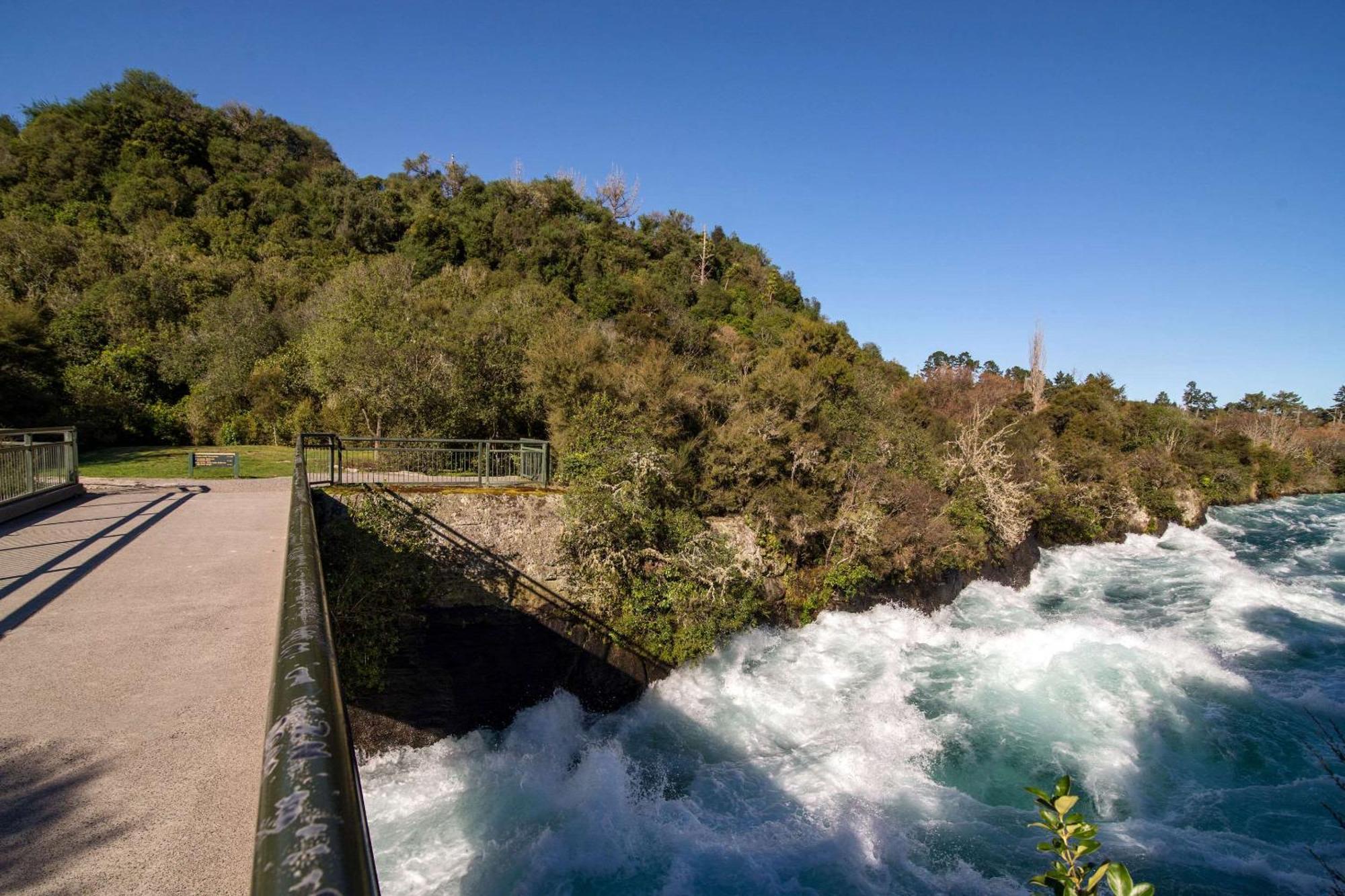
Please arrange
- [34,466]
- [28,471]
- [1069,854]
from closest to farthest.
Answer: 1. [1069,854]
2. [28,471]
3. [34,466]

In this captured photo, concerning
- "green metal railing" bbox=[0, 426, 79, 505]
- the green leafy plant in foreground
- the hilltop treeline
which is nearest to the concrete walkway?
"green metal railing" bbox=[0, 426, 79, 505]

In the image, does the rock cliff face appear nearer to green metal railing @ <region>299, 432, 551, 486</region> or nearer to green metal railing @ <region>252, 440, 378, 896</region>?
green metal railing @ <region>299, 432, 551, 486</region>

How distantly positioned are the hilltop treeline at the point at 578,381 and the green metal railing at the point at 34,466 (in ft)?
23.1

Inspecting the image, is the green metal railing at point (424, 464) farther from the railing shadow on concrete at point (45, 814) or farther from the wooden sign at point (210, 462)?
the railing shadow on concrete at point (45, 814)

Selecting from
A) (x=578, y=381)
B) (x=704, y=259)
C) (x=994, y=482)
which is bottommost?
(x=994, y=482)

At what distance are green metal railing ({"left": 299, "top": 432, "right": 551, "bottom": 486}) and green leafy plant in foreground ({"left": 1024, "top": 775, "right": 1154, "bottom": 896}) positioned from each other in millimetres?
11564

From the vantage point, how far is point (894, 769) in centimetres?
995

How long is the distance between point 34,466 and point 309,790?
43.6 ft

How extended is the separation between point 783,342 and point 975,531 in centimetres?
1673

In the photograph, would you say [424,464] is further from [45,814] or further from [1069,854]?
[1069,854]

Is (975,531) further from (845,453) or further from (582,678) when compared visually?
(582,678)

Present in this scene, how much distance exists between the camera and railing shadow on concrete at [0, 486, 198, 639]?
16.9 ft

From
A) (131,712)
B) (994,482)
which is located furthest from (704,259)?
(131,712)

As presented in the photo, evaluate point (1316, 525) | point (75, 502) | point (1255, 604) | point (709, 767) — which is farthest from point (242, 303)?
point (1316, 525)
